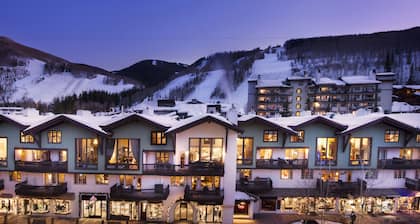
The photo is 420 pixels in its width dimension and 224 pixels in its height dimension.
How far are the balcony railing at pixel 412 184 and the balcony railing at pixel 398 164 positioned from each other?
1.12 meters

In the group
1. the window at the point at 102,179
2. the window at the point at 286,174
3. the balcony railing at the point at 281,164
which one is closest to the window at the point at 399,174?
the balcony railing at the point at 281,164

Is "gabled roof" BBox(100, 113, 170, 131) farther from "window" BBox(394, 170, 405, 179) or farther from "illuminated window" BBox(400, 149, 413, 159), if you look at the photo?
"illuminated window" BBox(400, 149, 413, 159)

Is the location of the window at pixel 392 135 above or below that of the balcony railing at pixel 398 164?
above

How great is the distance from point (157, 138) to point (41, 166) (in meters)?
8.71

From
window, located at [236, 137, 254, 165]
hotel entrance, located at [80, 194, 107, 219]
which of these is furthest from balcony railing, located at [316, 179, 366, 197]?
hotel entrance, located at [80, 194, 107, 219]

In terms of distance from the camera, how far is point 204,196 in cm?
2131

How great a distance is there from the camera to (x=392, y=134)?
24078 millimetres

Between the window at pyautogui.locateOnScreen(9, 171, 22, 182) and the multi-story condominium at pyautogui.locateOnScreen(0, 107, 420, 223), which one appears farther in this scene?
the window at pyautogui.locateOnScreen(9, 171, 22, 182)

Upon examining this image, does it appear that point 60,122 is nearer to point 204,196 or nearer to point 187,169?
point 187,169

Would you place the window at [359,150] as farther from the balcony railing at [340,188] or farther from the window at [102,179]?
the window at [102,179]

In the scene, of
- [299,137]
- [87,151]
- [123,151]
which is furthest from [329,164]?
[87,151]

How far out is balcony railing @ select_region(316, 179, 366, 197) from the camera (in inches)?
906

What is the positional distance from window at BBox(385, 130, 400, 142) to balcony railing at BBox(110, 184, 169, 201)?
17856 mm

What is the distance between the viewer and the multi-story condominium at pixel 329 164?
76.5ft
